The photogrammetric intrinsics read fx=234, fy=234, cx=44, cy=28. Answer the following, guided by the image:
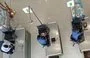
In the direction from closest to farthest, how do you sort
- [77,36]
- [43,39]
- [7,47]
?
[77,36]
[43,39]
[7,47]

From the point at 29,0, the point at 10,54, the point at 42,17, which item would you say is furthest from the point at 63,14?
the point at 10,54

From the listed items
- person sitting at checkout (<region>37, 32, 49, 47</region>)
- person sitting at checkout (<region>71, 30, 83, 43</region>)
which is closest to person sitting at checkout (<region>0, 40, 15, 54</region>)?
person sitting at checkout (<region>37, 32, 49, 47</region>)

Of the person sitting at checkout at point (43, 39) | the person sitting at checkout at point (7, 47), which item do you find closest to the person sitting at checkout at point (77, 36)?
the person sitting at checkout at point (43, 39)

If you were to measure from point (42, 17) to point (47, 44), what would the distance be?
36.4 inches

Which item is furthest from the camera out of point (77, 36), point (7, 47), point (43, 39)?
point (7, 47)

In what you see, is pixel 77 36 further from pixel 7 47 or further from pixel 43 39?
pixel 7 47

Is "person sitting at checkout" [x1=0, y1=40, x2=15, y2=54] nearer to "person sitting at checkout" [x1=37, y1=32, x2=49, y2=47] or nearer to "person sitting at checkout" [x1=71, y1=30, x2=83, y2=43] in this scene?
"person sitting at checkout" [x1=37, y1=32, x2=49, y2=47]

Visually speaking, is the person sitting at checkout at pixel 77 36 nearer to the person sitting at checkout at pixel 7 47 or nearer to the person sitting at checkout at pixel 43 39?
the person sitting at checkout at pixel 43 39

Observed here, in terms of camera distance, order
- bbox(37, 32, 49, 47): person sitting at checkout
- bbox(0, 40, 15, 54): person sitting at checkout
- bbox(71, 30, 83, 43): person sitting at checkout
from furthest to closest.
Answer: bbox(0, 40, 15, 54): person sitting at checkout
bbox(37, 32, 49, 47): person sitting at checkout
bbox(71, 30, 83, 43): person sitting at checkout

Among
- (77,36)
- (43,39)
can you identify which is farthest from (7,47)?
(77,36)

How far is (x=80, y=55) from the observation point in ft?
16.0

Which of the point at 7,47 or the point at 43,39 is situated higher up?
the point at 43,39

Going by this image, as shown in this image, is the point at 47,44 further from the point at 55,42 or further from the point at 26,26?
the point at 26,26

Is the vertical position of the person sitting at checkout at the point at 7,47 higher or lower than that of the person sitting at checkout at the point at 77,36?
lower
